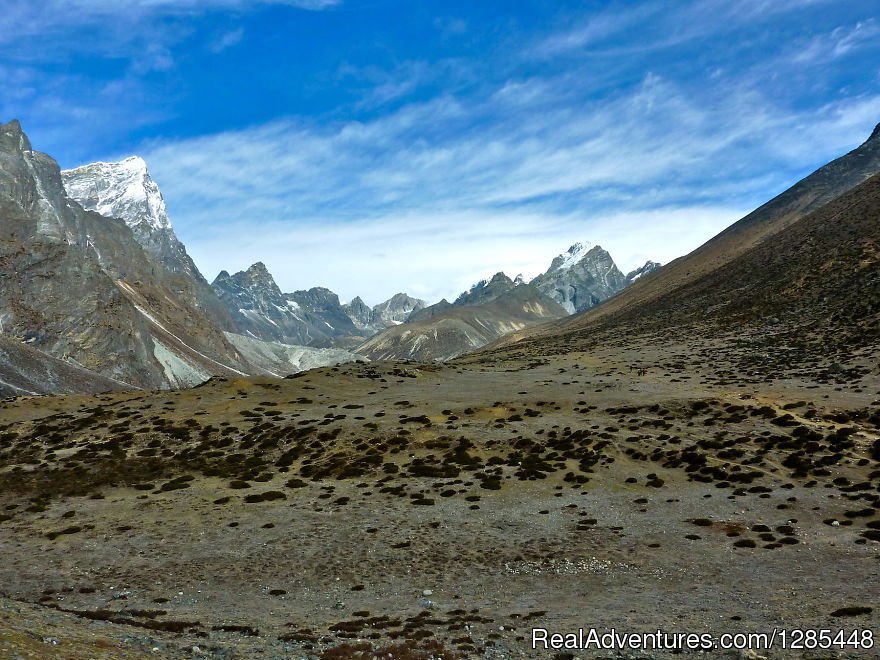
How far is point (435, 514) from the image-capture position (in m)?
38.4

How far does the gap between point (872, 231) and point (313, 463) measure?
15146 cm

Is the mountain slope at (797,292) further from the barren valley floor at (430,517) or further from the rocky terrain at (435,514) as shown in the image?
the barren valley floor at (430,517)

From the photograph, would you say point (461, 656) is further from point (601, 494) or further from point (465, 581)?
point (601, 494)

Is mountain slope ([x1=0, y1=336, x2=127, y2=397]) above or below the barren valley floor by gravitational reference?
above

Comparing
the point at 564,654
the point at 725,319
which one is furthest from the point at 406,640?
the point at 725,319

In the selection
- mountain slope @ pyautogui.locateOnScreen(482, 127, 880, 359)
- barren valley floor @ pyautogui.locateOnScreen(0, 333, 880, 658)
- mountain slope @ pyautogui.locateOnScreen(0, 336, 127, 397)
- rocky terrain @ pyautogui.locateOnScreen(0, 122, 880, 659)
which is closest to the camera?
rocky terrain @ pyautogui.locateOnScreen(0, 122, 880, 659)

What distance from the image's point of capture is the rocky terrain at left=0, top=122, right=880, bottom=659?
2131cm

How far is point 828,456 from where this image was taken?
148 feet

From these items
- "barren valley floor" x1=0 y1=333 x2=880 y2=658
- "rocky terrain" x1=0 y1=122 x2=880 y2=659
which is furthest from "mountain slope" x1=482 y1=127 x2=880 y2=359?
"barren valley floor" x1=0 y1=333 x2=880 y2=658

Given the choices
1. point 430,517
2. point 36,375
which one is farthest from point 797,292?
point 36,375

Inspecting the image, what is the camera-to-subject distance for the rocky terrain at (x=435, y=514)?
21.3 meters

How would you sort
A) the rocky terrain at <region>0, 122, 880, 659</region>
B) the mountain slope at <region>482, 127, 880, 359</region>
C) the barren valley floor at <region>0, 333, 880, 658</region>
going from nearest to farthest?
the rocky terrain at <region>0, 122, 880, 659</region> → the barren valley floor at <region>0, 333, 880, 658</region> → the mountain slope at <region>482, 127, 880, 359</region>

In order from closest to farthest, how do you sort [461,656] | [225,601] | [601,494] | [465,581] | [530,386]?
1. [461,656]
2. [225,601]
3. [465,581]
4. [601,494]
5. [530,386]

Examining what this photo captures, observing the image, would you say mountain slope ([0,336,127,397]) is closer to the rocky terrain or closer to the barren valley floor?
the rocky terrain
